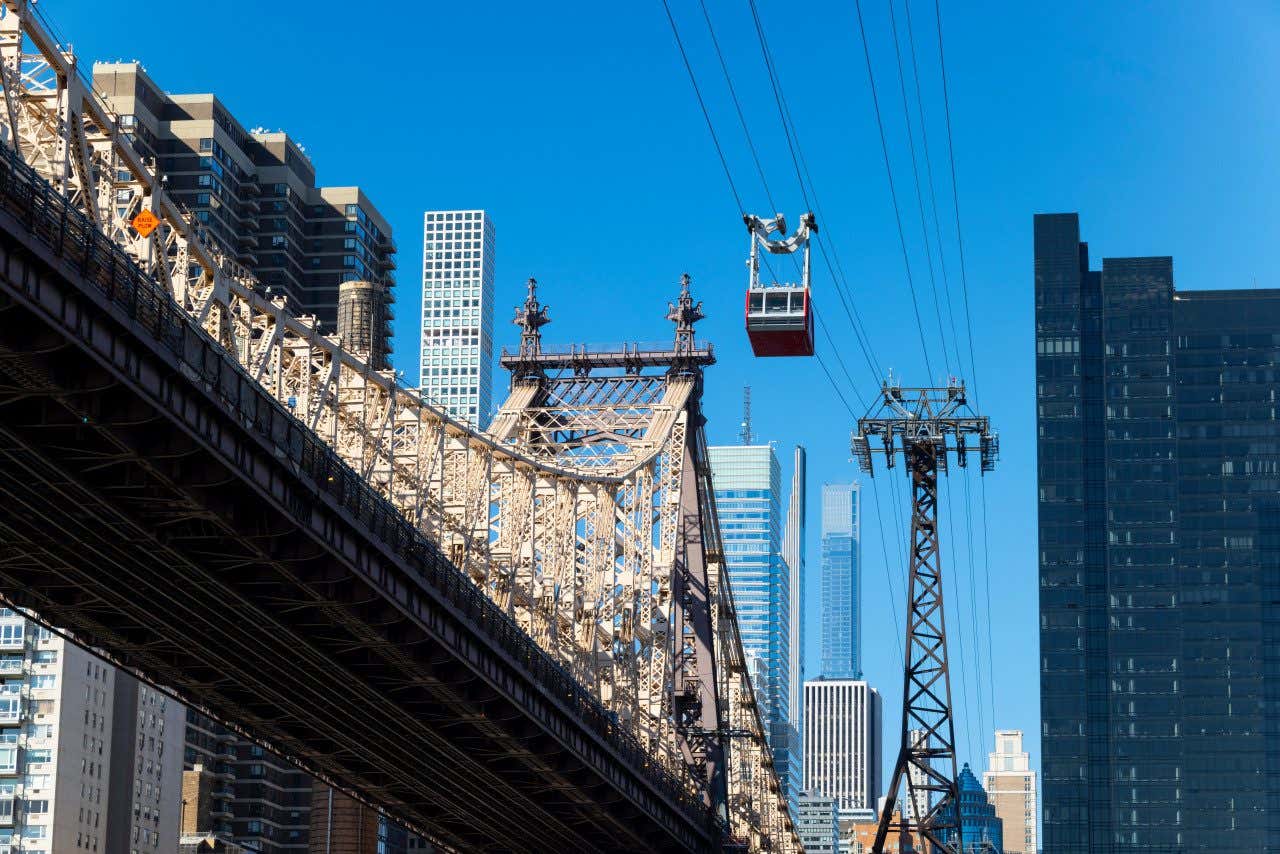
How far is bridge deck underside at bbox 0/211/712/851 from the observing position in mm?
54656

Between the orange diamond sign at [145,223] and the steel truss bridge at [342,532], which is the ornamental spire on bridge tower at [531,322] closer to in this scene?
the steel truss bridge at [342,532]

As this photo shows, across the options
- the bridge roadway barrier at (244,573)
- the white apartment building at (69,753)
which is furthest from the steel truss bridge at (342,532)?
the white apartment building at (69,753)

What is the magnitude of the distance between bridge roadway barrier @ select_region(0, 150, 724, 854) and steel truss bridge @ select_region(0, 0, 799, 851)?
4.3 inches

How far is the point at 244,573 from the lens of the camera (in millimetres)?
69188

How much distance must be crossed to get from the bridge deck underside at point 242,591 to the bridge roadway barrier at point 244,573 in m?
0.08

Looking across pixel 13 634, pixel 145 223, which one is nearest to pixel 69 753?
pixel 13 634

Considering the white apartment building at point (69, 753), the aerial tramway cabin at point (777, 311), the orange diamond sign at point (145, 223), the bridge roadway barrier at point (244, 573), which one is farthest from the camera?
the white apartment building at point (69, 753)

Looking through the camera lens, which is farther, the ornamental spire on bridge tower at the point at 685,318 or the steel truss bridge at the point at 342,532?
the ornamental spire on bridge tower at the point at 685,318

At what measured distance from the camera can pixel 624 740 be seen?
342ft

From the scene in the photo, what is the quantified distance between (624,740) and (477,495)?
1754 cm

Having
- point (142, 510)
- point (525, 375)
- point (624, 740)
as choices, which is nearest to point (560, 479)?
point (624, 740)

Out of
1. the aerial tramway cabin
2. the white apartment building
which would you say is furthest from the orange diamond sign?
the white apartment building

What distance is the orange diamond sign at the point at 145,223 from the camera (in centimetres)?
5728

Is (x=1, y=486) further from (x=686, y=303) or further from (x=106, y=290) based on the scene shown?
(x=686, y=303)
